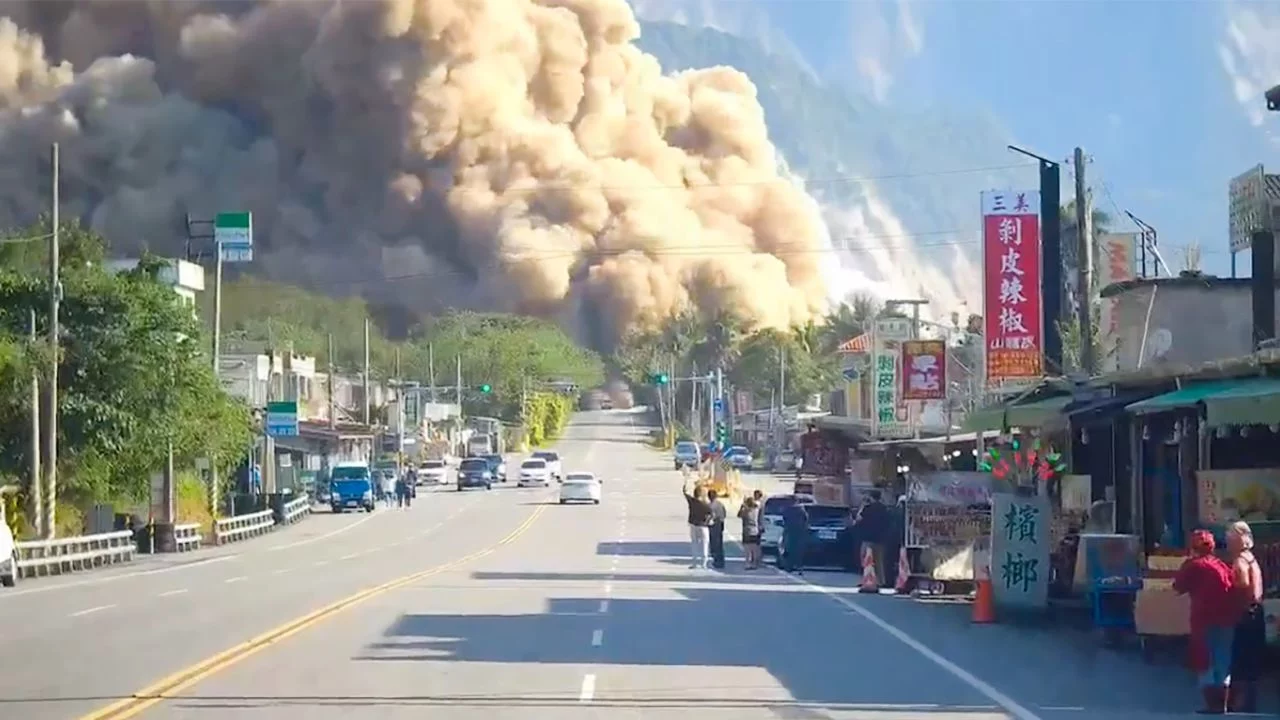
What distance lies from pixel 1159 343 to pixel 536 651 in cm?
1555

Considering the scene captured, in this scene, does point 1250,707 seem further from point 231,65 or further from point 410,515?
point 231,65

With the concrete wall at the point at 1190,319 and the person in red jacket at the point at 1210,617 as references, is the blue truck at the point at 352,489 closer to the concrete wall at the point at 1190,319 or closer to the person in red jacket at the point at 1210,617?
the concrete wall at the point at 1190,319

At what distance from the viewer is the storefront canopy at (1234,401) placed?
1622 centimetres

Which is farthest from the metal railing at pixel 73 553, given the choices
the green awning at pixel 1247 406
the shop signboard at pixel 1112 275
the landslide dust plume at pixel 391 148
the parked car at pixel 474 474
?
the landslide dust plume at pixel 391 148

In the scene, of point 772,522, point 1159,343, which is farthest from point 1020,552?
point 772,522

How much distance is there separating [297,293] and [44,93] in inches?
1034

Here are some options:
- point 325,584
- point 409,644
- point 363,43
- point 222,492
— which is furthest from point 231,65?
point 409,644

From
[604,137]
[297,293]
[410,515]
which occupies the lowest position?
[410,515]

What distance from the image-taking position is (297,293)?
4852 inches

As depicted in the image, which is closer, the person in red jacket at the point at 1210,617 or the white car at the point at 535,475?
the person in red jacket at the point at 1210,617

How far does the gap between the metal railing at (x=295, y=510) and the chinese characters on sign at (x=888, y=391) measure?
749 inches

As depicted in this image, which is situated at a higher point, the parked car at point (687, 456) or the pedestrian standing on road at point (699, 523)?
the parked car at point (687, 456)

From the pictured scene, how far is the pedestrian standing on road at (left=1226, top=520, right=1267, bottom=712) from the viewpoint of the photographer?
1457 centimetres

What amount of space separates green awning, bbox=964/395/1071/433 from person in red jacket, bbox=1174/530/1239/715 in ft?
29.4
